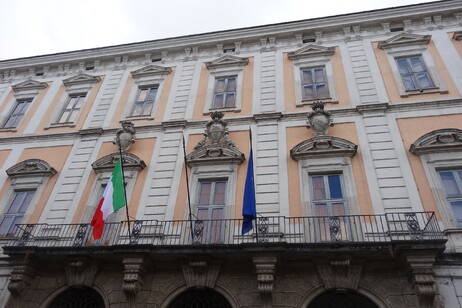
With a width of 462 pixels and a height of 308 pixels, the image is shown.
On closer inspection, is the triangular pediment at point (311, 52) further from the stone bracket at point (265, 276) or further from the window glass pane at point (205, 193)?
the stone bracket at point (265, 276)

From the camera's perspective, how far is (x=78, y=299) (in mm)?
9266

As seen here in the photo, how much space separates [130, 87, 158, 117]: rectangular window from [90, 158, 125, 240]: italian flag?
184 inches

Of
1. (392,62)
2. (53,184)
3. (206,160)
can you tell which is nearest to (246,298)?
(206,160)

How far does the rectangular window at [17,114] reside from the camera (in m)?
14.8

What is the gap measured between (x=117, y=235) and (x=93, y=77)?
844 centimetres

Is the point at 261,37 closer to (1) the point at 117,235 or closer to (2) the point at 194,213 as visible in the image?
(2) the point at 194,213

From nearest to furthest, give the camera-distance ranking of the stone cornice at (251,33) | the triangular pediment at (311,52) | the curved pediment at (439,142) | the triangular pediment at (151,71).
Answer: the curved pediment at (439,142) < the triangular pediment at (311,52) < the stone cornice at (251,33) < the triangular pediment at (151,71)

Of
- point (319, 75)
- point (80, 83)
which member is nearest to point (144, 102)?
point (80, 83)

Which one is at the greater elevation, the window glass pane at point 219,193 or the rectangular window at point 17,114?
the rectangular window at point 17,114

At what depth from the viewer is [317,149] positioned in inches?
417

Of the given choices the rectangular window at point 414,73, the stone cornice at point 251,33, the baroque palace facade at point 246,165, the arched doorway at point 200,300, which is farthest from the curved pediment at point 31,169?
the rectangular window at point 414,73

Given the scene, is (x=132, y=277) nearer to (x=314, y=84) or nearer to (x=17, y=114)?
(x=314, y=84)

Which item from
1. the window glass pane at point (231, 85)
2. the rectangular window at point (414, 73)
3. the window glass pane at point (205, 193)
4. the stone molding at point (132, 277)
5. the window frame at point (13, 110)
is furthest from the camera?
the window frame at point (13, 110)

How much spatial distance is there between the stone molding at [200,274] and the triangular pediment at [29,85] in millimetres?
11770
